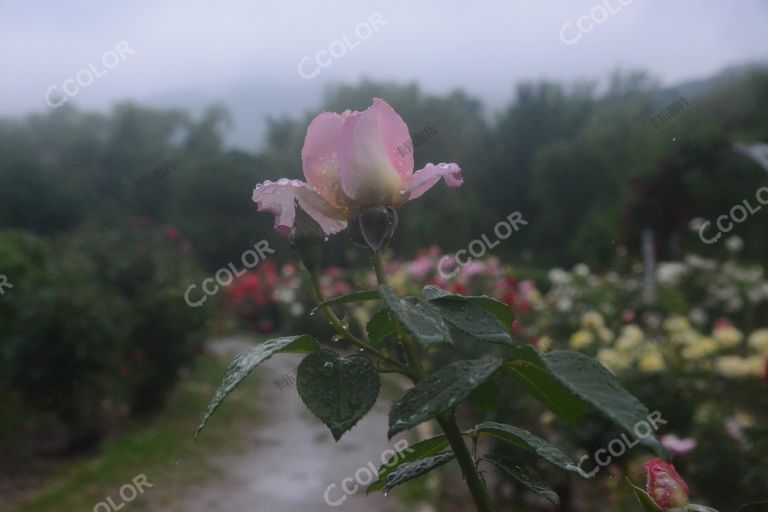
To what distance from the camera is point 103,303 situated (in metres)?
3.20

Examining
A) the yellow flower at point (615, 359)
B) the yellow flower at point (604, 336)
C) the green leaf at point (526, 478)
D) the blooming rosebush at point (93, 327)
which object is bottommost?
the yellow flower at point (615, 359)

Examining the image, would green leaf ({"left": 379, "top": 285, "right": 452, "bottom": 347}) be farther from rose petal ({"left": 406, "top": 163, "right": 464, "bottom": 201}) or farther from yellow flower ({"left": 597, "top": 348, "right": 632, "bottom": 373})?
yellow flower ({"left": 597, "top": 348, "right": 632, "bottom": 373})

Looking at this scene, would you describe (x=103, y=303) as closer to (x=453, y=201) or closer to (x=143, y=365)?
(x=143, y=365)

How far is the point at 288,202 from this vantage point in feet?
1.07

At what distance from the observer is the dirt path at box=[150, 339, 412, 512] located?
2301 millimetres

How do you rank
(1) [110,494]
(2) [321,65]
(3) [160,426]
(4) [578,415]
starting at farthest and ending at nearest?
(3) [160,426] → (1) [110,494] → (2) [321,65] → (4) [578,415]

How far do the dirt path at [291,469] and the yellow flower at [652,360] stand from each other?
2.77ft

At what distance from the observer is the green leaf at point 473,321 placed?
24cm

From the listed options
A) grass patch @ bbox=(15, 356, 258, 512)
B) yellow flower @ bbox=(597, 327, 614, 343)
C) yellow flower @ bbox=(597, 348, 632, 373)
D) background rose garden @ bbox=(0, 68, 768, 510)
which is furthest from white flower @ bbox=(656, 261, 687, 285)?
grass patch @ bbox=(15, 356, 258, 512)

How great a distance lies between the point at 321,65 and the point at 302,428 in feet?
7.39

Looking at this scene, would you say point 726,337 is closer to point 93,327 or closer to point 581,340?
point 581,340

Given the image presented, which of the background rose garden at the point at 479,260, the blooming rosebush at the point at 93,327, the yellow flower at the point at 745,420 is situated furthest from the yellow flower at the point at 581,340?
the blooming rosebush at the point at 93,327

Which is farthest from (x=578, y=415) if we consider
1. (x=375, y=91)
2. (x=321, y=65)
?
(x=375, y=91)

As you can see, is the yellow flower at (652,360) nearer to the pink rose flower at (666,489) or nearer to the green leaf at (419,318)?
the pink rose flower at (666,489)
